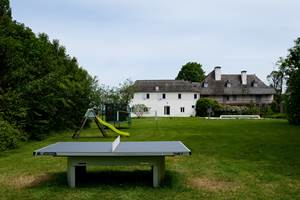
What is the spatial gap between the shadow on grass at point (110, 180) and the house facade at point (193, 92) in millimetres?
50511

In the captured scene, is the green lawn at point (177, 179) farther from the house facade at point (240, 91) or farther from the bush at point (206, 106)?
the house facade at point (240, 91)

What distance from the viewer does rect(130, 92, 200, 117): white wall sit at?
6172 cm

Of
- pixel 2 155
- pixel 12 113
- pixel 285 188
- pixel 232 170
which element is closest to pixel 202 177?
pixel 232 170

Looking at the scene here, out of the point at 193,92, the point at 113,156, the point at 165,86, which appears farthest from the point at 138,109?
the point at 113,156

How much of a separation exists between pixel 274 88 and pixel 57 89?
52525mm

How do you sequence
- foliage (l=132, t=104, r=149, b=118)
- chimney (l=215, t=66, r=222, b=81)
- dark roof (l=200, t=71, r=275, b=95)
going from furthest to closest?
chimney (l=215, t=66, r=222, b=81) → dark roof (l=200, t=71, r=275, b=95) → foliage (l=132, t=104, r=149, b=118)

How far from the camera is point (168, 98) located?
62.4 metres

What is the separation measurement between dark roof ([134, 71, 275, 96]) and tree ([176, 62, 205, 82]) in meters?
11.6

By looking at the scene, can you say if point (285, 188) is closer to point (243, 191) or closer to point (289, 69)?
point (243, 191)

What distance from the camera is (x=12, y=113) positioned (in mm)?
14312

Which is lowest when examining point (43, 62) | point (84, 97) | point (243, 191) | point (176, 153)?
point (243, 191)

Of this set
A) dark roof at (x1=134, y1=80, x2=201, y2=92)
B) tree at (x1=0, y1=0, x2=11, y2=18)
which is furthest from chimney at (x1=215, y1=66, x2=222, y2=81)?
tree at (x1=0, y1=0, x2=11, y2=18)

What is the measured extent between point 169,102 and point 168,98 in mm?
721

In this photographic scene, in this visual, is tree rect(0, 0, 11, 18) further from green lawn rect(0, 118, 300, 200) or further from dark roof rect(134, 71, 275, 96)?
dark roof rect(134, 71, 275, 96)
